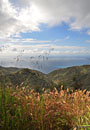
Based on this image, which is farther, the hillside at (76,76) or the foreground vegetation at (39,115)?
the hillside at (76,76)

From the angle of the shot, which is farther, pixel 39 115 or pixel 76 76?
pixel 76 76

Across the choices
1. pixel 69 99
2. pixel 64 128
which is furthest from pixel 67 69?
pixel 64 128

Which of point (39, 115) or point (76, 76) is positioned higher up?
point (76, 76)

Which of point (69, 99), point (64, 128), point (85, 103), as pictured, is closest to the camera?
point (64, 128)

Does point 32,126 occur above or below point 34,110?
below

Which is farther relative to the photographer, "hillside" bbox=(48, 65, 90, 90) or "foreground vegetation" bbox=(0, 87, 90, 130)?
"hillside" bbox=(48, 65, 90, 90)

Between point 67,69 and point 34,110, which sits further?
point 67,69

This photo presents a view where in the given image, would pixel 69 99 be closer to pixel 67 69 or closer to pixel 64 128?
pixel 64 128

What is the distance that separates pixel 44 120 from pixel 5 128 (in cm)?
96

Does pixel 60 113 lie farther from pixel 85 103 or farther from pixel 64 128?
pixel 85 103

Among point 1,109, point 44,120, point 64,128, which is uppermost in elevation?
point 1,109

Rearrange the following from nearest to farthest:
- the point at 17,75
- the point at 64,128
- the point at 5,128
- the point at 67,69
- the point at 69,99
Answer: the point at 5,128
the point at 64,128
the point at 69,99
the point at 17,75
the point at 67,69

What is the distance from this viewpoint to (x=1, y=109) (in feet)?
12.2

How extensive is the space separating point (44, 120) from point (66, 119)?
1.92 ft
